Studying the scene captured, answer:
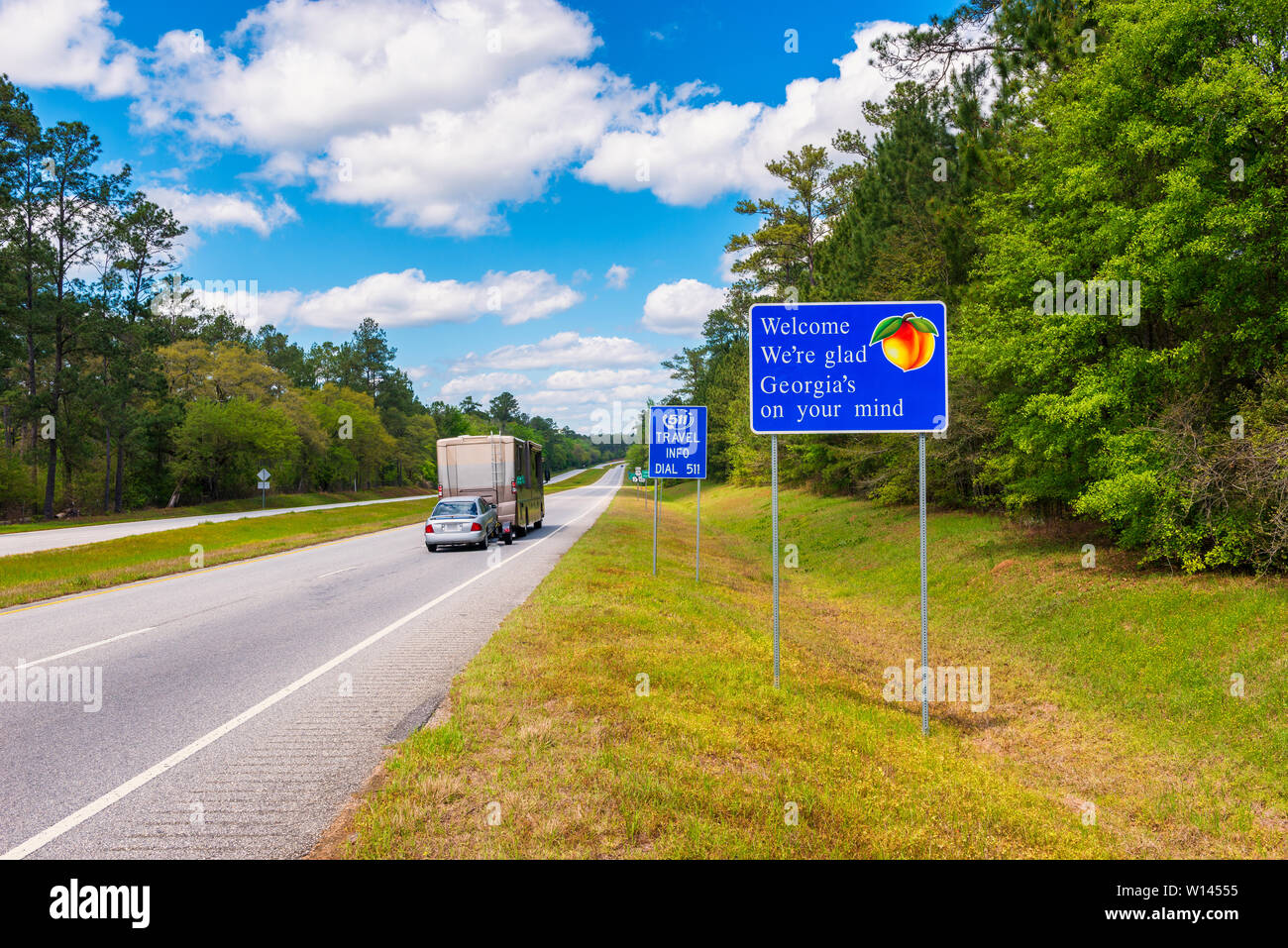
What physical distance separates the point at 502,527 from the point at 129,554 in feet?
39.9

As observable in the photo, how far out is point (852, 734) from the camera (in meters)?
6.33

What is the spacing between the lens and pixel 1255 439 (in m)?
9.94

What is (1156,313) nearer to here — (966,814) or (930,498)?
(966,814)

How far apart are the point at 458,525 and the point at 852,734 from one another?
17.3 metres

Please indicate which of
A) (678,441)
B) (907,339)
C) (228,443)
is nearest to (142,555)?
(678,441)

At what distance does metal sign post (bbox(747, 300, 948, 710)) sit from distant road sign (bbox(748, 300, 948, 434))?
0.03ft

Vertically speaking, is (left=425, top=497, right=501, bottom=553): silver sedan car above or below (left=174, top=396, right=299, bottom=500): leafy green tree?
below

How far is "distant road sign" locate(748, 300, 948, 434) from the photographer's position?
23.9 ft

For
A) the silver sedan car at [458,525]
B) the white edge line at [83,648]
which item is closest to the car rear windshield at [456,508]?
the silver sedan car at [458,525]

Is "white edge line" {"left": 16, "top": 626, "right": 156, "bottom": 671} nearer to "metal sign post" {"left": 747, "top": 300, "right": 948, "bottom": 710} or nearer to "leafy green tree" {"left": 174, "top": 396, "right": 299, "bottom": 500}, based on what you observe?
"metal sign post" {"left": 747, "top": 300, "right": 948, "bottom": 710}

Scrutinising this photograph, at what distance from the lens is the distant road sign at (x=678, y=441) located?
47.8ft

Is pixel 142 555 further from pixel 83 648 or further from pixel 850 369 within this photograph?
pixel 850 369

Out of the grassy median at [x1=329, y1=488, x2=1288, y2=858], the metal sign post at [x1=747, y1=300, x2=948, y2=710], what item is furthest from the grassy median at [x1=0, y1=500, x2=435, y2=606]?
the metal sign post at [x1=747, y1=300, x2=948, y2=710]
